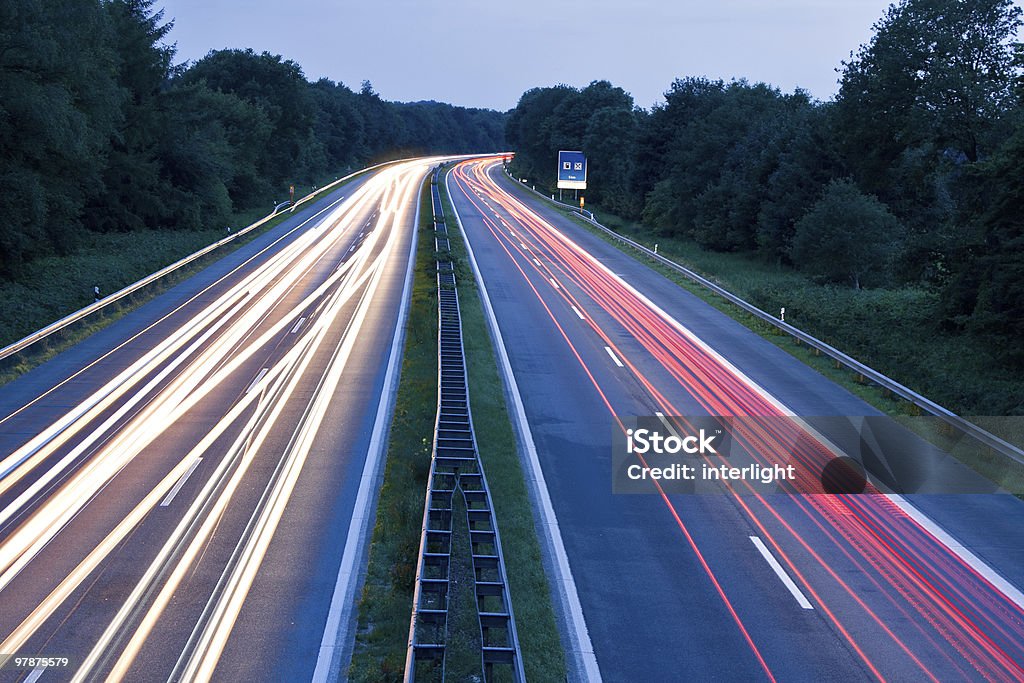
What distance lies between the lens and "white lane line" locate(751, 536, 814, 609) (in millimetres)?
12859

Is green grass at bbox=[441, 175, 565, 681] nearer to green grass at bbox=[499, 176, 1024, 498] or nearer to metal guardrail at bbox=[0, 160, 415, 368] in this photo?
green grass at bbox=[499, 176, 1024, 498]

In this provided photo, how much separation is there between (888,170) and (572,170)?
126 ft

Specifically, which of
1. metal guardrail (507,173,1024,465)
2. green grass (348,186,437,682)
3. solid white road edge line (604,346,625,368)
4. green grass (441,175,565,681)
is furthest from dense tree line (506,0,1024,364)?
green grass (348,186,437,682)

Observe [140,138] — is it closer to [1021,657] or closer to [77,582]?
[77,582]

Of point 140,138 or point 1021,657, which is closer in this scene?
point 1021,657

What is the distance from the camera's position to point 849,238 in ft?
156

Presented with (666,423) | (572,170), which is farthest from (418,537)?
(572,170)

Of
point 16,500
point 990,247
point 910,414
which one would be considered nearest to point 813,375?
point 910,414

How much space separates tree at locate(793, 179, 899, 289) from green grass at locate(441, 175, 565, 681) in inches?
1016

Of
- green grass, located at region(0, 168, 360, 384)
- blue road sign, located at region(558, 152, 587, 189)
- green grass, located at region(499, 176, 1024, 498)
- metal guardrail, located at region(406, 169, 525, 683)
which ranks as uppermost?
blue road sign, located at region(558, 152, 587, 189)

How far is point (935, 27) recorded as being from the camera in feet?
151

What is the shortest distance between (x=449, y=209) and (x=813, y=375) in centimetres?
5346

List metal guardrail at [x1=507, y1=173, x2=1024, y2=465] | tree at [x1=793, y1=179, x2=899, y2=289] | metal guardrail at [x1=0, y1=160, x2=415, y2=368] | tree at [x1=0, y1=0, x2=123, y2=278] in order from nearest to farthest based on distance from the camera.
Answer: metal guardrail at [x1=507, y1=173, x2=1024, y2=465] → metal guardrail at [x1=0, y1=160, x2=415, y2=368] → tree at [x1=0, y1=0, x2=123, y2=278] → tree at [x1=793, y1=179, x2=899, y2=289]

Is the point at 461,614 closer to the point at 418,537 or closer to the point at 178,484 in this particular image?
the point at 418,537
